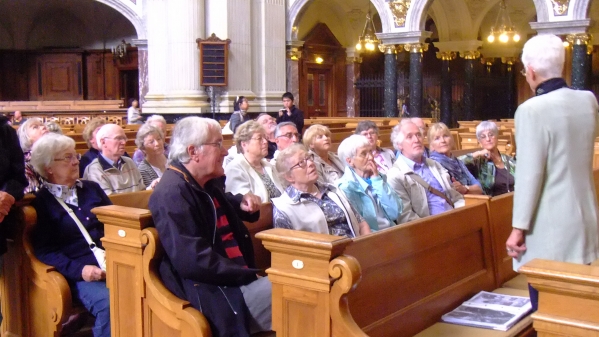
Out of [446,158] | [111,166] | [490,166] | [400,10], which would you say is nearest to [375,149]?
[446,158]

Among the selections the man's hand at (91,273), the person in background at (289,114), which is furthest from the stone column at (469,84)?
the man's hand at (91,273)

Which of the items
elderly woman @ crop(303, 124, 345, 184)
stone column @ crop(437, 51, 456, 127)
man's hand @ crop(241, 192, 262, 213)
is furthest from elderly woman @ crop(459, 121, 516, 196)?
stone column @ crop(437, 51, 456, 127)

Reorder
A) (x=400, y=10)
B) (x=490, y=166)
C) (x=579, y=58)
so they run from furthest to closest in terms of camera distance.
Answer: (x=400, y=10), (x=579, y=58), (x=490, y=166)

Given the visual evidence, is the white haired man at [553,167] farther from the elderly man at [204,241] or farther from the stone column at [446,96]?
the stone column at [446,96]

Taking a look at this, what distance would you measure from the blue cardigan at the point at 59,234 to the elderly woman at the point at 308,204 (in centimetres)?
94

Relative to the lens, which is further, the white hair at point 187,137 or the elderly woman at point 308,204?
the elderly woman at point 308,204

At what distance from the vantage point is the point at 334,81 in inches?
720

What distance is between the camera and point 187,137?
Result: 9.16 ft

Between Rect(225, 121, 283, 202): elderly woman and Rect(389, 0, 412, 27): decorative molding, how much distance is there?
968cm

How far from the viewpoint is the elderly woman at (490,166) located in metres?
5.29

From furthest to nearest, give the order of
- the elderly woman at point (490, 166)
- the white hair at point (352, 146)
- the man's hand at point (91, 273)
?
1. the elderly woman at point (490, 166)
2. the white hair at point (352, 146)
3. the man's hand at point (91, 273)

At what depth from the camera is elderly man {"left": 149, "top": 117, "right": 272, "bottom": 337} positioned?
2.54 m

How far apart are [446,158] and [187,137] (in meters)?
2.73

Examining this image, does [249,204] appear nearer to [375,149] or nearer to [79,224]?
[79,224]
